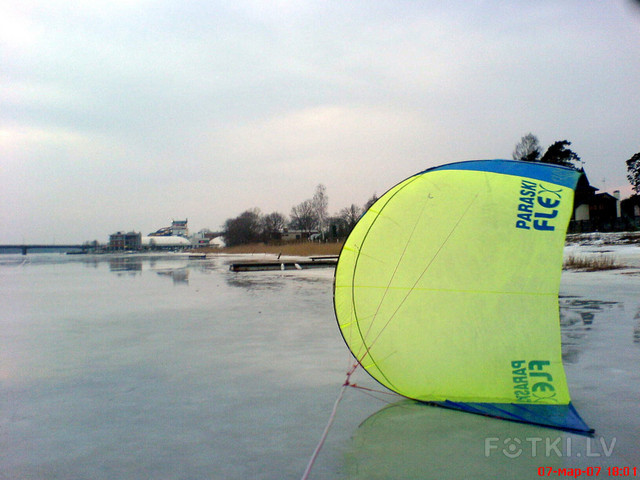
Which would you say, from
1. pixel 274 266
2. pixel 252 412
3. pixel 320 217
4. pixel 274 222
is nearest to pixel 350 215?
pixel 320 217

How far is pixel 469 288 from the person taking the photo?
434 cm

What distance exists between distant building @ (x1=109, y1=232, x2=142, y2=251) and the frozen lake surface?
575 ft

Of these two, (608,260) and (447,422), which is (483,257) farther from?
(608,260)

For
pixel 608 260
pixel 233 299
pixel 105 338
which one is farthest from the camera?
pixel 608 260

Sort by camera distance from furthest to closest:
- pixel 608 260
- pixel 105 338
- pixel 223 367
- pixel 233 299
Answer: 1. pixel 608 260
2. pixel 233 299
3. pixel 105 338
4. pixel 223 367

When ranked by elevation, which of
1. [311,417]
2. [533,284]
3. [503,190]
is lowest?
[311,417]

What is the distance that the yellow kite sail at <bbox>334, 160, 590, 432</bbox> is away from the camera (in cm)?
407

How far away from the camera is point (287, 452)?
3.67 meters

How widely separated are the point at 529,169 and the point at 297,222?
10176cm

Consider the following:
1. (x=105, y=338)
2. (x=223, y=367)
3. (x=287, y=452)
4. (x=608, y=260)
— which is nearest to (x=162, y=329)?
(x=105, y=338)

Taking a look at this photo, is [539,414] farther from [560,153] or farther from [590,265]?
[560,153]

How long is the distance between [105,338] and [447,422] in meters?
6.21

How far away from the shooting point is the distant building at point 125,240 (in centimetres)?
17425

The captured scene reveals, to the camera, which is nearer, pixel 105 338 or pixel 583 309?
pixel 105 338
